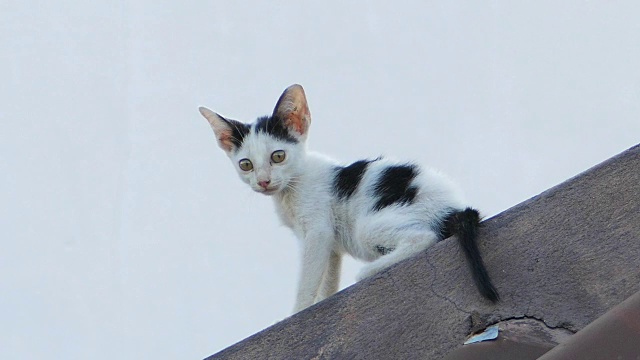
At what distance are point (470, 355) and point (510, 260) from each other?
365mm

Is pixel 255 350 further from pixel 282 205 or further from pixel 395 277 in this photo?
pixel 282 205

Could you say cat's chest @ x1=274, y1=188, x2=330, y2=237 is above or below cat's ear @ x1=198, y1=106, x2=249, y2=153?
below

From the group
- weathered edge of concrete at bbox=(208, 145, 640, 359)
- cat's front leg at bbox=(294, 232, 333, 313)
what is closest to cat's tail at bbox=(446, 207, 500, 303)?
weathered edge of concrete at bbox=(208, 145, 640, 359)

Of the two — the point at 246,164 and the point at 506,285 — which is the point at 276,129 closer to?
the point at 246,164

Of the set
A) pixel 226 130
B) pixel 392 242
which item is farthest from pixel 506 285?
pixel 226 130

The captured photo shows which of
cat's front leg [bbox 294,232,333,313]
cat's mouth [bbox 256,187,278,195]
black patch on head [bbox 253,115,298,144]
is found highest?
black patch on head [bbox 253,115,298,144]

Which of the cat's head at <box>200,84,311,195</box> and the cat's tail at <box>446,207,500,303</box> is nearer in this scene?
the cat's tail at <box>446,207,500,303</box>

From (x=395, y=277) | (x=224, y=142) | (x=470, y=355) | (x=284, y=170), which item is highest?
(x=224, y=142)

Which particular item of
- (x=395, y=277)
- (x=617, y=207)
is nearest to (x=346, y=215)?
(x=395, y=277)

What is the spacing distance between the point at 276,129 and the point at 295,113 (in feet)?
0.34

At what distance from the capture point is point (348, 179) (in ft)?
10.4

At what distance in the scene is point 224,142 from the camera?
11.6ft

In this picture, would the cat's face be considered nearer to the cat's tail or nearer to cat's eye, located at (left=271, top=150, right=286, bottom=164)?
cat's eye, located at (left=271, top=150, right=286, bottom=164)

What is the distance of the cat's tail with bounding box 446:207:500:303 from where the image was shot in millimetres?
1976
